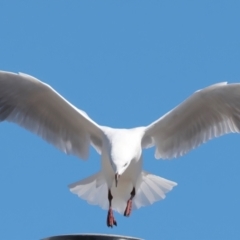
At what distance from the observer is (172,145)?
25.5ft

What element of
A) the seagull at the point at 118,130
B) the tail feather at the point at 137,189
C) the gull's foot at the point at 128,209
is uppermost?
the seagull at the point at 118,130

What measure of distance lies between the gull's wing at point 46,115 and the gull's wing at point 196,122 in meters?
0.65

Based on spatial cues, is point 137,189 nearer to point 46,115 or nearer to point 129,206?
point 129,206

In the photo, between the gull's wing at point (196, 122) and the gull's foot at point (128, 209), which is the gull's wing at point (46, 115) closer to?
the gull's wing at point (196, 122)

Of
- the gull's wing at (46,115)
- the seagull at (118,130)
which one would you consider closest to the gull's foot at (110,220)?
the seagull at (118,130)

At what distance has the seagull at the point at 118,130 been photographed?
7073 mm

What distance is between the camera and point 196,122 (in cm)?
759

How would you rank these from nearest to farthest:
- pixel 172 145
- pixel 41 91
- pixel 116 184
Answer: pixel 116 184 < pixel 41 91 < pixel 172 145

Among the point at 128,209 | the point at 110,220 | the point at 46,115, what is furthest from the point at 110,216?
the point at 46,115

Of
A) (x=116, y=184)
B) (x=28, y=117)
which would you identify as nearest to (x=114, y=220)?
(x=116, y=184)

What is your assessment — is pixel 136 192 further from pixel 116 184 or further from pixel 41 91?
pixel 41 91

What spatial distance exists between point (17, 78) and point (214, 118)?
207cm

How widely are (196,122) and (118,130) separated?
103 centimetres

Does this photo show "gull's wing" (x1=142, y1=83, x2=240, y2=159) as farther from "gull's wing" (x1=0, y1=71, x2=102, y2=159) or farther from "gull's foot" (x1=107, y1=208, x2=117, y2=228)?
"gull's foot" (x1=107, y1=208, x2=117, y2=228)
